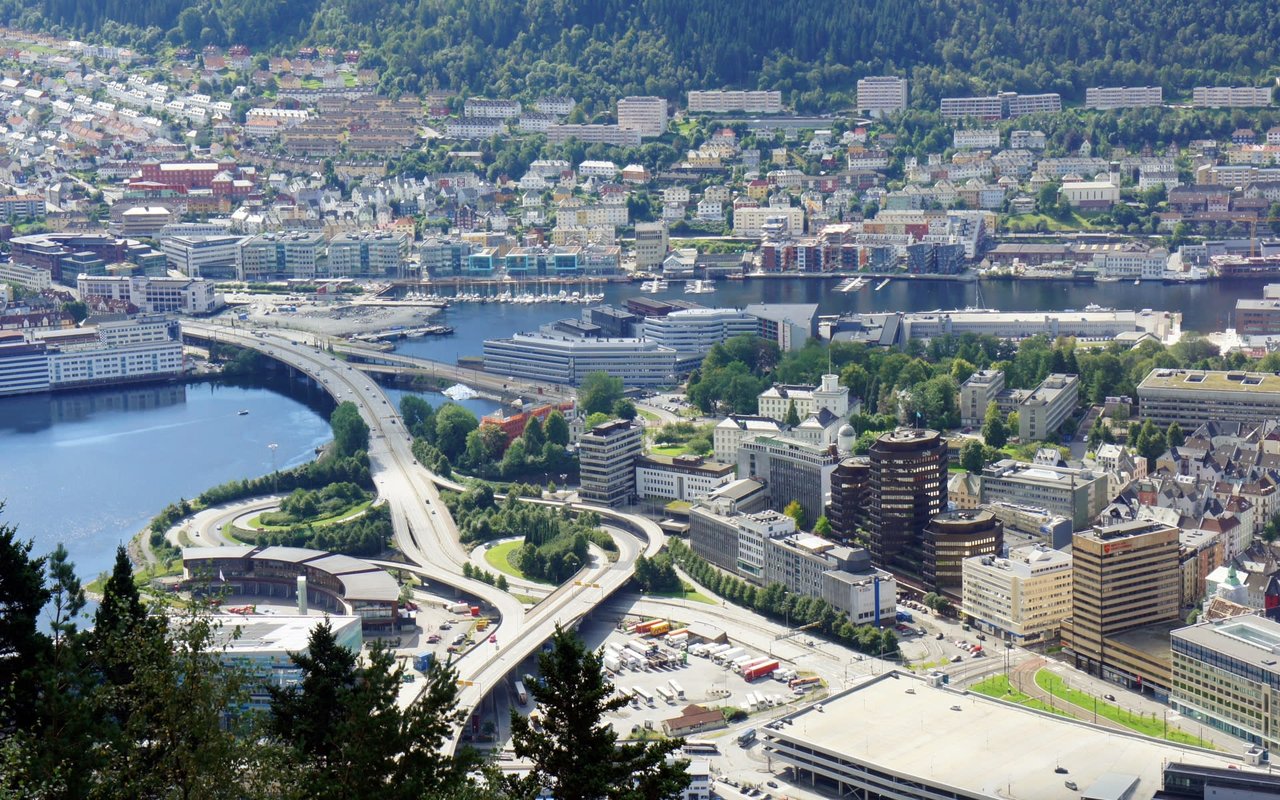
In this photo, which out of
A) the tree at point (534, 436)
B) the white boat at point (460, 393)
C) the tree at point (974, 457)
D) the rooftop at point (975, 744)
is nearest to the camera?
the rooftop at point (975, 744)

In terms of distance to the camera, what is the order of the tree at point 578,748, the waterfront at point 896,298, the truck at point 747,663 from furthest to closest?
1. the waterfront at point 896,298
2. the truck at point 747,663
3. the tree at point 578,748

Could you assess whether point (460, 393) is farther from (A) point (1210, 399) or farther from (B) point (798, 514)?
(A) point (1210, 399)

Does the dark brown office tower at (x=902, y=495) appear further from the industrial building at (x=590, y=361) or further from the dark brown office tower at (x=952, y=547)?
the industrial building at (x=590, y=361)

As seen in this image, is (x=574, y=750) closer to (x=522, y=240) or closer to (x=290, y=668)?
(x=290, y=668)

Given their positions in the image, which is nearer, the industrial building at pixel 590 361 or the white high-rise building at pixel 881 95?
the industrial building at pixel 590 361

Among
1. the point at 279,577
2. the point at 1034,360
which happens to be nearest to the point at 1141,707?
the point at 279,577

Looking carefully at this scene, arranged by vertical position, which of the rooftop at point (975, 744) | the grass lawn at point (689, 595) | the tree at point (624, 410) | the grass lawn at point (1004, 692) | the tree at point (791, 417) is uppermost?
the tree at point (791, 417)

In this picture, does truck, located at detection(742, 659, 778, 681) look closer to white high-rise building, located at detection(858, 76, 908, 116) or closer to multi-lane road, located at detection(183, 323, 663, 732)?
multi-lane road, located at detection(183, 323, 663, 732)

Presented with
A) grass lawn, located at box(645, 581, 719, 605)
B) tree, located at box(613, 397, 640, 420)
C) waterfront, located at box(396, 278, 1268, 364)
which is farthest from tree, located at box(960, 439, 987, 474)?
waterfront, located at box(396, 278, 1268, 364)

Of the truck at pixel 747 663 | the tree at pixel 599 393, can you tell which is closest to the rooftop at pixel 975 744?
the truck at pixel 747 663
